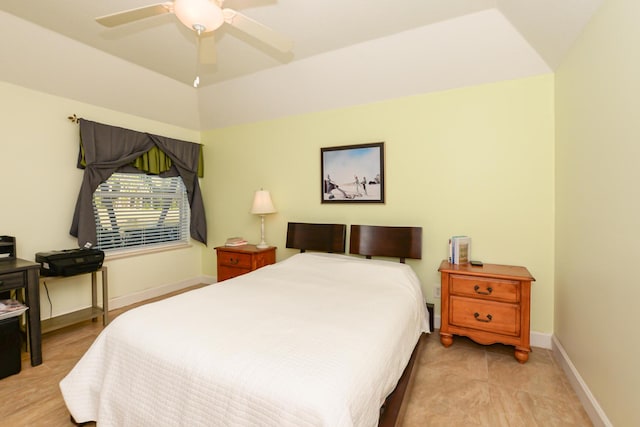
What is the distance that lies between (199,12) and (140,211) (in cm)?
277

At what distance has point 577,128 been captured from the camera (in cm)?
187

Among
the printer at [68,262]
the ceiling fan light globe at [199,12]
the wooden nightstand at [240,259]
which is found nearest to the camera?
the ceiling fan light globe at [199,12]

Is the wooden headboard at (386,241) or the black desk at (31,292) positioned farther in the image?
the wooden headboard at (386,241)

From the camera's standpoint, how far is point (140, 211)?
140 inches

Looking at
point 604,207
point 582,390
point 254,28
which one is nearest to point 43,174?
point 254,28

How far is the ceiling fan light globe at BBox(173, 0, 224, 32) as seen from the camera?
1.44 m

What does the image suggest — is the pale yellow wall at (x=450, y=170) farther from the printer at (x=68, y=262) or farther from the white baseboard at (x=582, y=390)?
the printer at (x=68, y=262)

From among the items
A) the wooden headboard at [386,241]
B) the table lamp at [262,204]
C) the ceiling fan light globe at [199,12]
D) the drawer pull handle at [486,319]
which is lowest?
the drawer pull handle at [486,319]

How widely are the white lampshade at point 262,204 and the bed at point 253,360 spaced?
137 centimetres

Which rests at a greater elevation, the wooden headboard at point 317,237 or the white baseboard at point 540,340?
the wooden headboard at point 317,237

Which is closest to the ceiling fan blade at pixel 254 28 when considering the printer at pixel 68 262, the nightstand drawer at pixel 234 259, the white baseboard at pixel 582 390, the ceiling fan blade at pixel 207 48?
the ceiling fan blade at pixel 207 48

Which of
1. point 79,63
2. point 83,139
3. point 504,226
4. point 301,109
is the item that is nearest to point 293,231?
point 301,109

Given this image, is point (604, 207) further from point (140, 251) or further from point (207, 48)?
point (140, 251)

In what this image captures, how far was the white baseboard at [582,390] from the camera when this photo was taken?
1.49 meters
